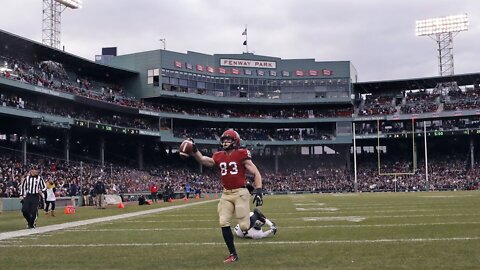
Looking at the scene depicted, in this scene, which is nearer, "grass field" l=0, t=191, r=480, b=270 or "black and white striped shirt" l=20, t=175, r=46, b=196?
"grass field" l=0, t=191, r=480, b=270

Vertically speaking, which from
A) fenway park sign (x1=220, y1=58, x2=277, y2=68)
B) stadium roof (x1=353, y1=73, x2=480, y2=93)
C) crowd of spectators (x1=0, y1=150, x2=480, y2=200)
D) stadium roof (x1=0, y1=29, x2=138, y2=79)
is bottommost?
crowd of spectators (x1=0, y1=150, x2=480, y2=200)

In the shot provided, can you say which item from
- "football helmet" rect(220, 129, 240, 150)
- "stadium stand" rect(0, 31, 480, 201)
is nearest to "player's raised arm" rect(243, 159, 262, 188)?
"football helmet" rect(220, 129, 240, 150)

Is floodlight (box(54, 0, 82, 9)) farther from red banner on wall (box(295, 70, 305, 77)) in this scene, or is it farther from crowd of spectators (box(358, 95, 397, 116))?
crowd of spectators (box(358, 95, 397, 116))

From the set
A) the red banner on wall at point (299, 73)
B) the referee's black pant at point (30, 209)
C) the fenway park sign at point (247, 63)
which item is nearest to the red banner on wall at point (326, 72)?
the red banner on wall at point (299, 73)

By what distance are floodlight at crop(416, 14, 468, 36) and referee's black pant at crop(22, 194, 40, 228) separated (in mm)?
62701

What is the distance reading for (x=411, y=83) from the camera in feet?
223

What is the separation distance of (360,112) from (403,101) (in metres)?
5.80

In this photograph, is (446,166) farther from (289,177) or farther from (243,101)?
(243,101)

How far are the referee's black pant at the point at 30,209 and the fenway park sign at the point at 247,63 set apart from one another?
5504cm

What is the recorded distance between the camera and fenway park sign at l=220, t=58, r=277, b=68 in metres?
68.3

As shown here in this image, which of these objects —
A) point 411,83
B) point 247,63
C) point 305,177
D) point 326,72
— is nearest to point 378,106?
point 411,83

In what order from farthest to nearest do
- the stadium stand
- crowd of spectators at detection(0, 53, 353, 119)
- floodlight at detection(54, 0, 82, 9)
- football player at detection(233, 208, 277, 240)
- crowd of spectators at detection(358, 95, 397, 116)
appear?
crowd of spectators at detection(358, 95, 397, 116) → floodlight at detection(54, 0, 82, 9) → the stadium stand → crowd of spectators at detection(0, 53, 353, 119) → football player at detection(233, 208, 277, 240)

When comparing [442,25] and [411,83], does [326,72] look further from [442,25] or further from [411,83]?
[442,25]

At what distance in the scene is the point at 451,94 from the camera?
2566 inches
